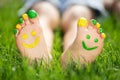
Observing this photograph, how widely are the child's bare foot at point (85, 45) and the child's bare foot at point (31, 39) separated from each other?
11cm

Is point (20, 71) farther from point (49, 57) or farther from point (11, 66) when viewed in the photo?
point (49, 57)

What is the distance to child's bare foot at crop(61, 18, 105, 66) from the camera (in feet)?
4.99

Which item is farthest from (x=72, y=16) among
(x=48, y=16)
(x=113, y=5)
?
(x=113, y=5)

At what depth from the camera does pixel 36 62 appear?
1.54m

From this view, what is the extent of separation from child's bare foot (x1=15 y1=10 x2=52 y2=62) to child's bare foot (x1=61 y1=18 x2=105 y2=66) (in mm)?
110

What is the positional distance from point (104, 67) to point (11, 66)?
0.38 m

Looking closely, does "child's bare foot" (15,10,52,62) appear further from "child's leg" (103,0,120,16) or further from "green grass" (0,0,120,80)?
"child's leg" (103,0,120,16)

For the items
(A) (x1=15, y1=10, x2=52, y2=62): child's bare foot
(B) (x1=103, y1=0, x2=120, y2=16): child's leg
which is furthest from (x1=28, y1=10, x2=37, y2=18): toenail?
(B) (x1=103, y1=0, x2=120, y2=16): child's leg

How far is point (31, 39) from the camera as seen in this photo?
1.61 m

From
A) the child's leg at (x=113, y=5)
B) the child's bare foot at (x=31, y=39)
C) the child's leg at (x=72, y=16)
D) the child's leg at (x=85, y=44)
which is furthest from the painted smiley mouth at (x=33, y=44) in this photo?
the child's leg at (x=113, y=5)

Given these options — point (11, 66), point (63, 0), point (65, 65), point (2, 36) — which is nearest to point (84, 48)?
point (65, 65)

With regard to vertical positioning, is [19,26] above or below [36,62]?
above

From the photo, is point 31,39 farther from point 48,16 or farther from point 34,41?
point 48,16

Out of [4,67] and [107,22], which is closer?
[4,67]
